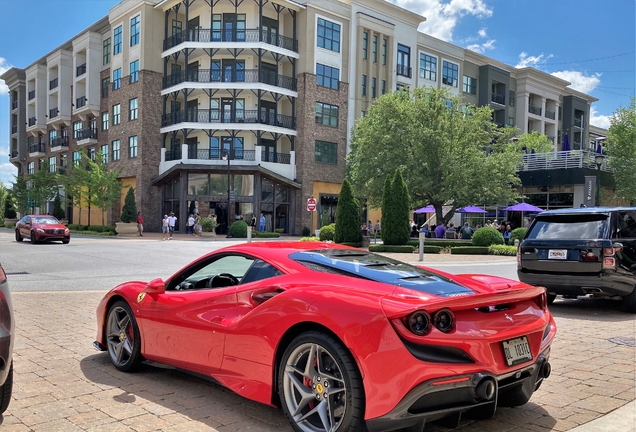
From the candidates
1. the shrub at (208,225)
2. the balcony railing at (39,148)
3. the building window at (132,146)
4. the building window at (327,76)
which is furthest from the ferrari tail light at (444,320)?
the balcony railing at (39,148)

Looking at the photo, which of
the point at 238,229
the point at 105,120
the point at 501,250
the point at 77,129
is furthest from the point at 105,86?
the point at 501,250

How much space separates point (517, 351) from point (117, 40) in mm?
53514

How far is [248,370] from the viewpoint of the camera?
375cm

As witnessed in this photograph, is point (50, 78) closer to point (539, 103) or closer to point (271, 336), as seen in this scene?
point (539, 103)

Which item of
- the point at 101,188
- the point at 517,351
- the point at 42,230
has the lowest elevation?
the point at 42,230

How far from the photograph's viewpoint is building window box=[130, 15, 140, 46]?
152 ft

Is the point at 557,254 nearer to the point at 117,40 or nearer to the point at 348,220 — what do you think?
the point at 348,220

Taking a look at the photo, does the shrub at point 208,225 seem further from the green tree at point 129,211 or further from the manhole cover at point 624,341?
the manhole cover at point 624,341

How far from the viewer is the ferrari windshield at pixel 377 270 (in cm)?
366

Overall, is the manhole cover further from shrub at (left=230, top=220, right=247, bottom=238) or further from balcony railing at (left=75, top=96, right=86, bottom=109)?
balcony railing at (left=75, top=96, right=86, bottom=109)

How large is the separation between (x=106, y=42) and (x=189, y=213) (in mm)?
22635

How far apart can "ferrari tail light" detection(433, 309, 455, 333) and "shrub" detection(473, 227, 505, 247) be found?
2199cm

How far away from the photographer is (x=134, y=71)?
46.6m

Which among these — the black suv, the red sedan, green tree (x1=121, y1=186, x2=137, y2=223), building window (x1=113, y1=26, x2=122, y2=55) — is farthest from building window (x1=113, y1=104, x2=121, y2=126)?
the black suv
